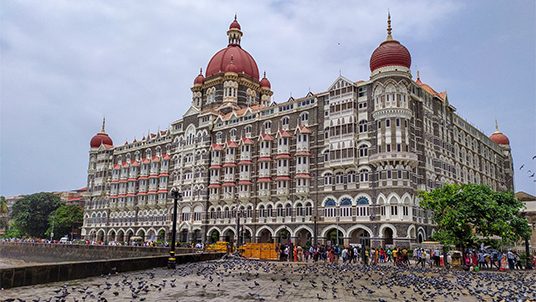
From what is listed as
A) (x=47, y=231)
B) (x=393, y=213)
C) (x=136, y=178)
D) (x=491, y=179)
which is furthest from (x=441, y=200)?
(x=47, y=231)

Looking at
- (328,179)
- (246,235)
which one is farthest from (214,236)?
(328,179)

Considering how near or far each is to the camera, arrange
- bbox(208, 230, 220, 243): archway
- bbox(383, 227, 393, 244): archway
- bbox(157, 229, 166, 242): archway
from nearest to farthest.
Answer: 1. bbox(383, 227, 393, 244): archway
2. bbox(208, 230, 220, 243): archway
3. bbox(157, 229, 166, 242): archway

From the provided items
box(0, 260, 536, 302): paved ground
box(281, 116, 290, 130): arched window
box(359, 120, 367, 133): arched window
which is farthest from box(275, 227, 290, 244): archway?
box(0, 260, 536, 302): paved ground

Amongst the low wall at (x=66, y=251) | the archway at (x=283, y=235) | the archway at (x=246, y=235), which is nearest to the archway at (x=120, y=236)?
the low wall at (x=66, y=251)

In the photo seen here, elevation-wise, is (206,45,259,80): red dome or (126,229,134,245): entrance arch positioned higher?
(206,45,259,80): red dome

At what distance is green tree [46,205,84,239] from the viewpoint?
282 feet

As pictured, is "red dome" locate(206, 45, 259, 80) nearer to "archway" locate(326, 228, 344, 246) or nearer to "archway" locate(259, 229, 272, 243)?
"archway" locate(259, 229, 272, 243)

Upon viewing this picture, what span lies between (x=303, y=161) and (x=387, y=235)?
41.8 ft

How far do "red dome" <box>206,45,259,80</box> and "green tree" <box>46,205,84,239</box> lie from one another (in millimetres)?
41806

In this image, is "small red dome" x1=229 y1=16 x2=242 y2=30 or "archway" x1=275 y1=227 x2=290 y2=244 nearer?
"archway" x1=275 y1=227 x2=290 y2=244

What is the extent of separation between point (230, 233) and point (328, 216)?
15.9 metres

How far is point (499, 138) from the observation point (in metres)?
77.6

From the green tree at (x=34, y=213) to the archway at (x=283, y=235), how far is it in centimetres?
6057

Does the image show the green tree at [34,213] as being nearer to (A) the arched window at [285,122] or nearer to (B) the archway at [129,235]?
(B) the archway at [129,235]
